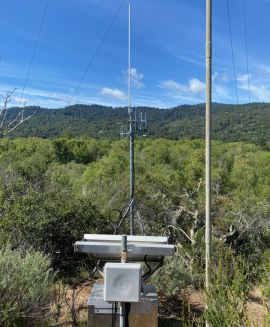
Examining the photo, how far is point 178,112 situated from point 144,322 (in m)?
93.0

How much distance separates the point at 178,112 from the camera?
9212cm

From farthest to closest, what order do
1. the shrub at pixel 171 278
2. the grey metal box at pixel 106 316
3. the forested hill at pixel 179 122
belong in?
the forested hill at pixel 179 122 → the shrub at pixel 171 278 → the grey metal box at pixel 106 316

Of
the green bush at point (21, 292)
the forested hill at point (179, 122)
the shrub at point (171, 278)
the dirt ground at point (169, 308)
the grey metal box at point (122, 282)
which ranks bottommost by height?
the dirt ground at point (169, 308)

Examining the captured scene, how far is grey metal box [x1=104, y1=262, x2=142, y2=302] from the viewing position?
1764 mm

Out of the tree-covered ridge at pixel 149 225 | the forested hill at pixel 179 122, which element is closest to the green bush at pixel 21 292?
the tree-covered ridge at pixel 149 225

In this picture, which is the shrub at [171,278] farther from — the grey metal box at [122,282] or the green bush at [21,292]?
the grey metal box at [122,282]

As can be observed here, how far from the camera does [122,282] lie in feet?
5.85

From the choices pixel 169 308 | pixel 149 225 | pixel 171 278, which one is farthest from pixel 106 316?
pixel 149 225

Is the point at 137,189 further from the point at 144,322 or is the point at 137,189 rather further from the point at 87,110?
the point at 87,110

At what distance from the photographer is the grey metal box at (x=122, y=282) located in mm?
1764

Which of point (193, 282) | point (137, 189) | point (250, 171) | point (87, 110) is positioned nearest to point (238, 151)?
point (250, 171)

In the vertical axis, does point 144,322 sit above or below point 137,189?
below

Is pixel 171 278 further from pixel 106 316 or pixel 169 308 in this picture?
pixel 106 316

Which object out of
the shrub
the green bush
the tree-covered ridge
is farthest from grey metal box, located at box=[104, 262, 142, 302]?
the shrub
